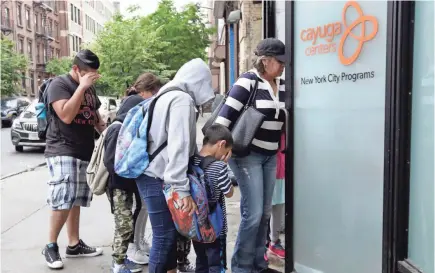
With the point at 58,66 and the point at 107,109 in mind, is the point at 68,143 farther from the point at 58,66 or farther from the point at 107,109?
the point at 58,66

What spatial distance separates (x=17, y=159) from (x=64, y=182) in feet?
29.1

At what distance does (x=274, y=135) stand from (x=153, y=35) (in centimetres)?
1882

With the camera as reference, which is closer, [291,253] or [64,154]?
[291,253]

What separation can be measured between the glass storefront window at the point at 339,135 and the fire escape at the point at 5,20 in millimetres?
43185

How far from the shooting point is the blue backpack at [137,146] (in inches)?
114

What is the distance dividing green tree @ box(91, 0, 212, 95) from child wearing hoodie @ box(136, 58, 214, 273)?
18.7 metres

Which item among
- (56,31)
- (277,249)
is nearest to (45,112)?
(277,249)

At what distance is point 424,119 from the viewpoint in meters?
2.20

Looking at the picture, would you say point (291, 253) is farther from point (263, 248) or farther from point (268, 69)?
point (268, 69)

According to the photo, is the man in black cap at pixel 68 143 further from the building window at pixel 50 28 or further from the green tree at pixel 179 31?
the building window at pixel 50 28

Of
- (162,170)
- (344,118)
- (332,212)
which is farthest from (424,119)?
(162,170)

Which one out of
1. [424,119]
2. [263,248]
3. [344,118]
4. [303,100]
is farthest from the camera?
[263,248]

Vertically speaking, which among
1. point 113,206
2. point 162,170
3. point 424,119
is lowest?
point 113,206

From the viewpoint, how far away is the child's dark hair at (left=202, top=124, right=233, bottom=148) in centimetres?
298
